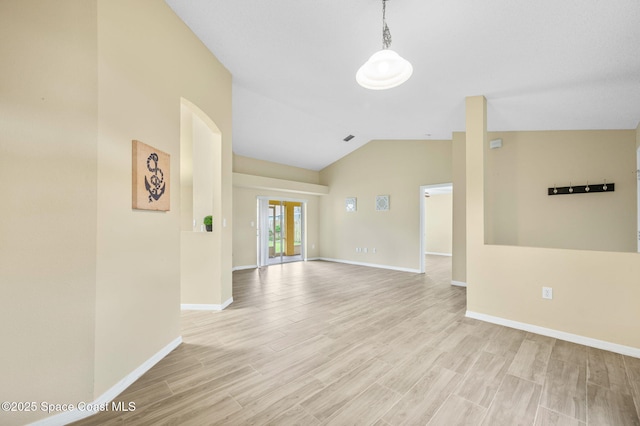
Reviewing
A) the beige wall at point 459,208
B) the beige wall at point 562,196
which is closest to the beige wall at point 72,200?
the beige wall at point 562,196

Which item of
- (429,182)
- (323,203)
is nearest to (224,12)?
(429,182)

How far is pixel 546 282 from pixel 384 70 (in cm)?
302

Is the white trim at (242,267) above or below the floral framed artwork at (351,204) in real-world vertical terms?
below

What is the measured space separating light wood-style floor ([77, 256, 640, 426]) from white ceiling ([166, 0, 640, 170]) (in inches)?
111

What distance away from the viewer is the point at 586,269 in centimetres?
272

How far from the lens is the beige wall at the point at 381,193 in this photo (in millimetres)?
6367

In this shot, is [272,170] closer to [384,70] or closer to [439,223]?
[384,70]

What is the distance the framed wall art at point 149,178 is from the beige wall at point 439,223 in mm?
8958

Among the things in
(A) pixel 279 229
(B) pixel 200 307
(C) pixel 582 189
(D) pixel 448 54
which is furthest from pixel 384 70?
(A) pixel 279 229

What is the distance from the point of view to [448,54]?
8.78 ft

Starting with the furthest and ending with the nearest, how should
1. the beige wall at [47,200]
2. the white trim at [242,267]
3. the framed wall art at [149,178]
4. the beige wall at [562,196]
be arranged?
the white trim at [242,267], the beige wall at [562,196], the framed wall art at [149,178], the beige wall at [47,200]

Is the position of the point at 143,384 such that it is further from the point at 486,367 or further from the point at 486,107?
the point at 486,107

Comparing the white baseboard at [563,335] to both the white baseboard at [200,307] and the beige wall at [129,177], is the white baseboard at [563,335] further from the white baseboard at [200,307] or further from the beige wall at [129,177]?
the beige wall at [129,177]

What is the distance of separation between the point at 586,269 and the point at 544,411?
5.84 feet
